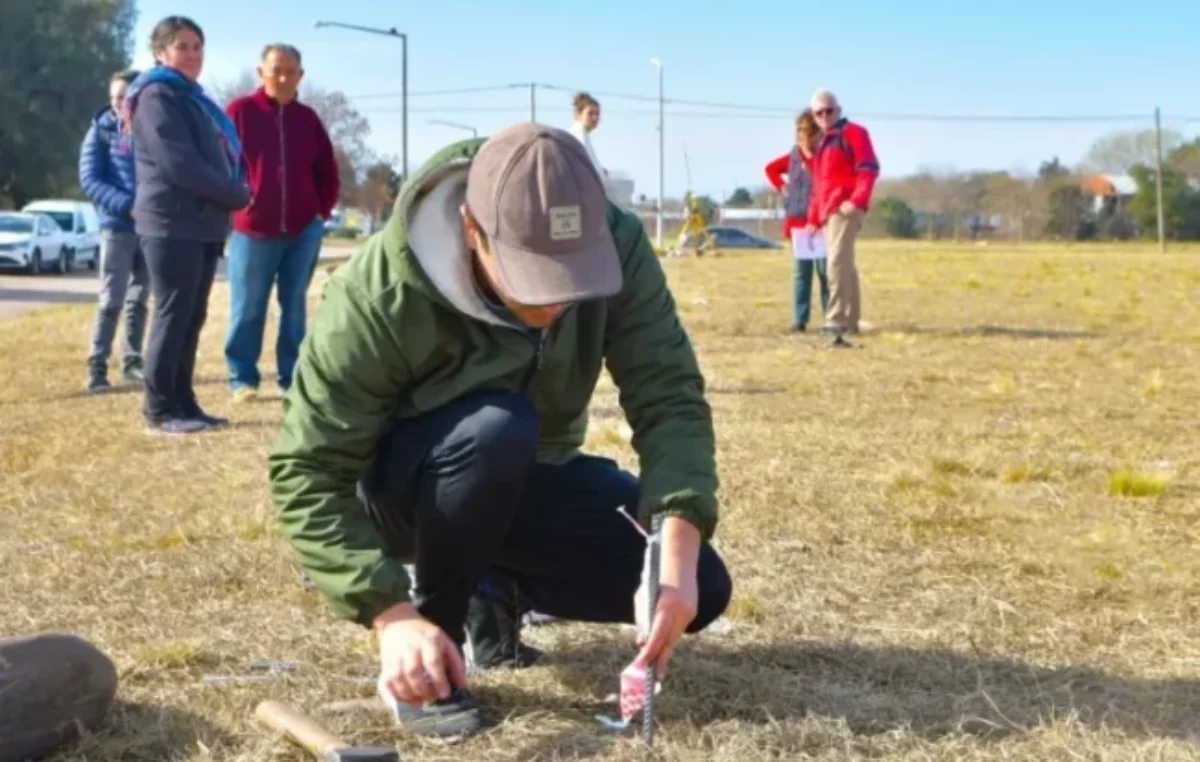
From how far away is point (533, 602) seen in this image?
10.7 feet

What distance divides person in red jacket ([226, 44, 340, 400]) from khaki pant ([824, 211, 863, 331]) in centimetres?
409

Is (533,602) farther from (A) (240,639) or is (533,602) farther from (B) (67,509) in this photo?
(B) (67,509)

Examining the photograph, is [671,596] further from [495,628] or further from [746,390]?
[746,390]

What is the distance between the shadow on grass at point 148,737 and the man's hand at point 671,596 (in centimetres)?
79

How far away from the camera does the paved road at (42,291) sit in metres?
18.8

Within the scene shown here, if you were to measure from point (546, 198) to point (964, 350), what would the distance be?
Result: 8.34 meters

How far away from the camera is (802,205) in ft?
38.9

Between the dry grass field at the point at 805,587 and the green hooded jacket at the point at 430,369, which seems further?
the dry grass field at the point at 805,587

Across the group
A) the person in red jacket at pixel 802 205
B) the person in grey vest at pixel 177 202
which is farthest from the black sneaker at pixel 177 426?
the person in red jacket at pixel 802 205

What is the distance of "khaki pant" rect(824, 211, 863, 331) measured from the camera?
1062cm

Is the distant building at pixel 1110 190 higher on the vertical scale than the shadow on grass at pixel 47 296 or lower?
higher

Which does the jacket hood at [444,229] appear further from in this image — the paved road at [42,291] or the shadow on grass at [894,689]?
the paved road at [42,291]

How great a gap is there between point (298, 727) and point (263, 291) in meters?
4.85

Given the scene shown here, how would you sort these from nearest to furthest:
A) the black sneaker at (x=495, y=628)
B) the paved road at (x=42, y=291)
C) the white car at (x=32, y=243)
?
the black sneaker at (x=495, y=628) < the paved road at (x=42, y=291) < the white car at (x=32, y=243)
